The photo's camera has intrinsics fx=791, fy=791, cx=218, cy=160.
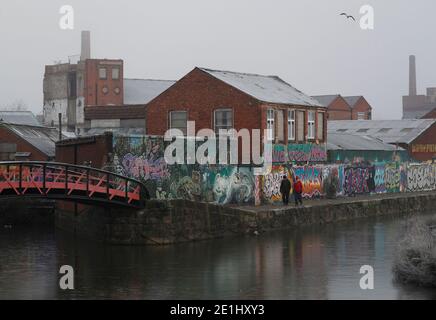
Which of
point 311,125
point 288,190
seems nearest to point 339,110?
point 311,125

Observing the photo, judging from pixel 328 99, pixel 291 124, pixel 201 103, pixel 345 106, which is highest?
pixel 328 99

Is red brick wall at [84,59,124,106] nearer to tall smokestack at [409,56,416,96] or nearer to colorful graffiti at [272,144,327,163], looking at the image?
colorful graffiti at [272,144,327,163]

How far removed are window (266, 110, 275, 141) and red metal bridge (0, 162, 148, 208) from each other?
10.2 m

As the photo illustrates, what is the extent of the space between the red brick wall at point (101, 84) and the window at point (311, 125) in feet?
137

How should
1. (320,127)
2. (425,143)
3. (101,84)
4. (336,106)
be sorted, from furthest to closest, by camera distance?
(336,106)
(101,84)
(425,143)
(320,127)

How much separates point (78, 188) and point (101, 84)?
184 feet

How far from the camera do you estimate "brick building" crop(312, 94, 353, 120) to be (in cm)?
9181

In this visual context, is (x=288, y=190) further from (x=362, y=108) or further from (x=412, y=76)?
(x=412, y=76)

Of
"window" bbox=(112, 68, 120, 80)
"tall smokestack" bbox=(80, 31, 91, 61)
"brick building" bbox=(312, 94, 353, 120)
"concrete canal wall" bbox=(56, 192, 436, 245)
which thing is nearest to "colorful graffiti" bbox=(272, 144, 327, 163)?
"concrete canal wall" bbox=(56, 192, 436, 245)

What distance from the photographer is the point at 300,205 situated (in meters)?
39.7

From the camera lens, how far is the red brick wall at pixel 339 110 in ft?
302

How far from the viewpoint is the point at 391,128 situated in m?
62.9
